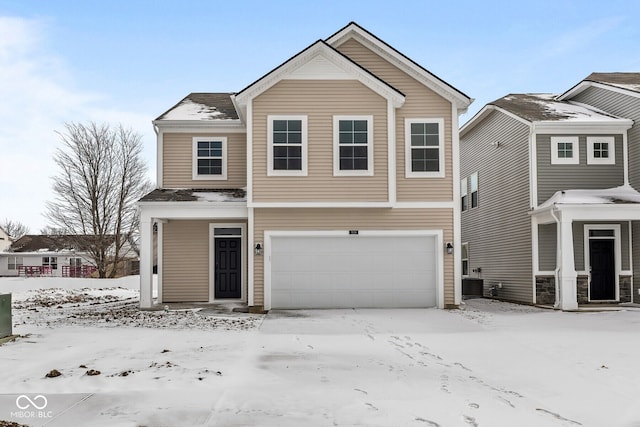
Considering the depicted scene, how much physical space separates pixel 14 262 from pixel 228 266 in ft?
141

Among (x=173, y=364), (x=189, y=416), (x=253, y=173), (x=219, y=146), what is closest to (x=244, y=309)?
(x=253, y=173)

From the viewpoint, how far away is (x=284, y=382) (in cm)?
789

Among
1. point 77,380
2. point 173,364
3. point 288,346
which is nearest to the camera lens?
→ point 77,380

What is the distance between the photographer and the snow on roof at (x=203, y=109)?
18.8m

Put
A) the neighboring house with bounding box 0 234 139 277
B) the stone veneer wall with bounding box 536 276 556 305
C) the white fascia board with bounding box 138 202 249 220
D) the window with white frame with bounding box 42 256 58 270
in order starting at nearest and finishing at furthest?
the white fascia board with bounding box 138 202 249 220
the stone veneer wall with bounding box 536 276 556 305
the neighboring house with bounding box 0 234 139 277
the window with white frame with bounding box 42 256 58 270

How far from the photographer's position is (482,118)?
2245 cm

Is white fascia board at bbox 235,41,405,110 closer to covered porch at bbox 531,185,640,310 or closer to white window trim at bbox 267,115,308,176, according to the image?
white window trim at bbox 267,115,308,176

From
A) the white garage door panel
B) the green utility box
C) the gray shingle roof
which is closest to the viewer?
the green utility box

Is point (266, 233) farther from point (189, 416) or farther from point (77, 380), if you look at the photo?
point (189, 416)

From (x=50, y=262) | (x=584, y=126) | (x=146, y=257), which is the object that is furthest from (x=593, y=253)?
(x=50, y=262)

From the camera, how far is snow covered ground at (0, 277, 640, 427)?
6.40 m

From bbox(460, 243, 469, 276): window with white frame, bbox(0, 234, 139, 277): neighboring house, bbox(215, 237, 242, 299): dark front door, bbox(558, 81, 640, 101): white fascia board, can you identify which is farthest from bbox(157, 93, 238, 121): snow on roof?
bbox(0, 234, 139, 277): neighboring house

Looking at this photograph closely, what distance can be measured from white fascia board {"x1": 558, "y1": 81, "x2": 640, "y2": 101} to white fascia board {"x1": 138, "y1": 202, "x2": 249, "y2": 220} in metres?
12.2

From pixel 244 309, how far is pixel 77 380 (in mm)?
8622
